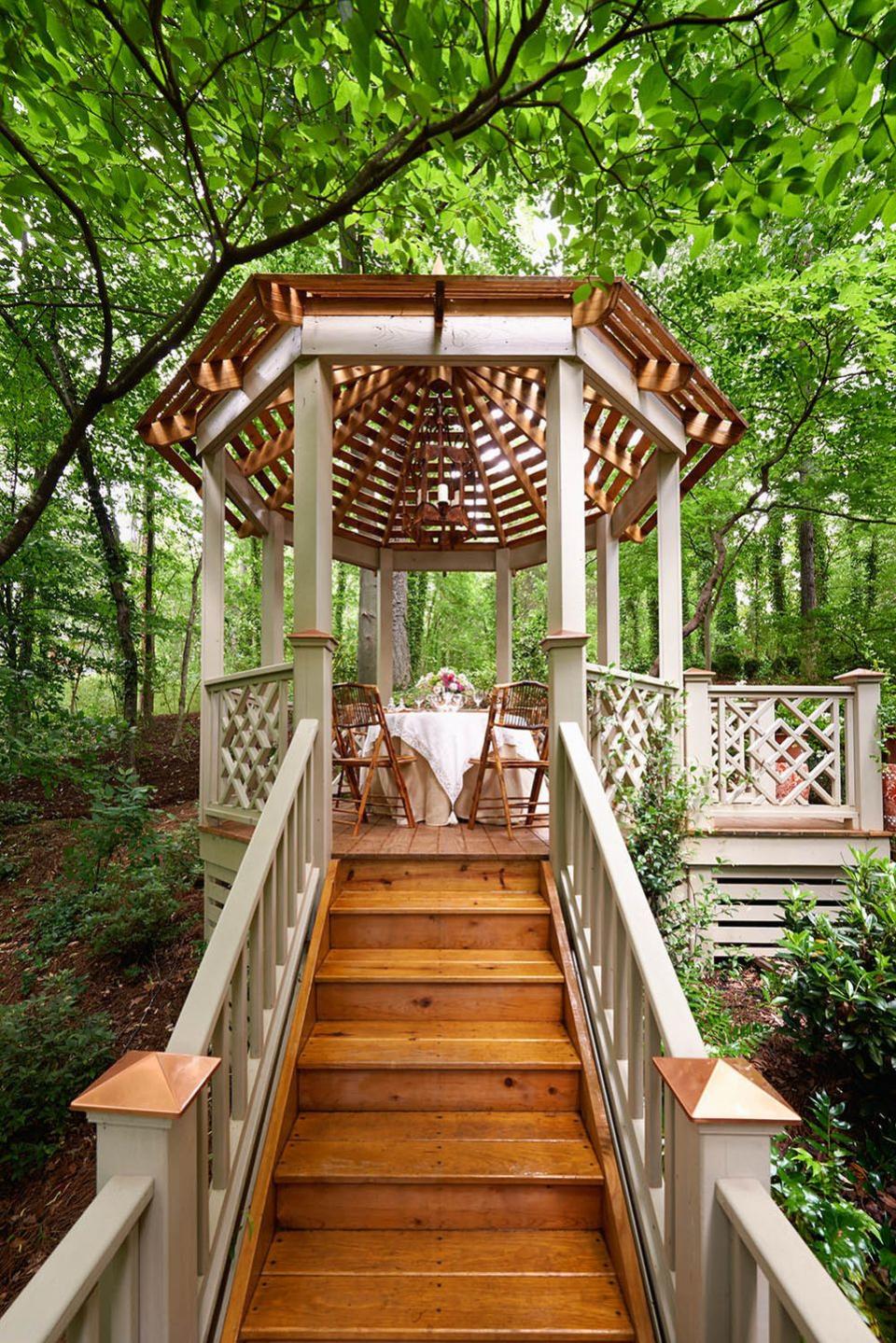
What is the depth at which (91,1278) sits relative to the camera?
104 cm

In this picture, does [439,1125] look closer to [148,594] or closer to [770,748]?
[770,748]

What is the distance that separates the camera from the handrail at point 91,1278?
92 centimetres

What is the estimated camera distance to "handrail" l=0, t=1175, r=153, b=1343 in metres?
0.92

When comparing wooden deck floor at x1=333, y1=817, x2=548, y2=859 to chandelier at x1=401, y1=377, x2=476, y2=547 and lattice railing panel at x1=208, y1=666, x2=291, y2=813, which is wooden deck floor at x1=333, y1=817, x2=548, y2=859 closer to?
lattice railing panel at x1=208, y1=666, x2=291, y2=813

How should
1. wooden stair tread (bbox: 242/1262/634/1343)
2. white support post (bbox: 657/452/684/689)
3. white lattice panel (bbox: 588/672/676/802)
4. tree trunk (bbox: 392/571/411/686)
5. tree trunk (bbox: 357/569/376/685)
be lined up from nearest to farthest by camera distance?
wooden stair tread (bbox: 242/1262/634/1343) → white lattice panel (bbox: 588/672/676/802) → white support post (bbox: 657/452/684/689) → tree trunk (bbox: 357/569/376/685) → tree trunk (bbox: 392/571/411/686)

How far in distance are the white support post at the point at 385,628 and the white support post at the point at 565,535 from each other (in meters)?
3.64

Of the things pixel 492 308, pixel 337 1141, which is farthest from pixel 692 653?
pixel 337 1141

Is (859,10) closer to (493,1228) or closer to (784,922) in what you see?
(493,1228)

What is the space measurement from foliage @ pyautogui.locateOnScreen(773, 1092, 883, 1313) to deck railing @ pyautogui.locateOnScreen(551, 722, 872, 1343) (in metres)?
0.59

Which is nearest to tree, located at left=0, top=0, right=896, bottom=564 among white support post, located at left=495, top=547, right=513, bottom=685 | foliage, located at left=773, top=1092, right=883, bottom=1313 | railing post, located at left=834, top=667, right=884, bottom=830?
railing post, located at left=834, top=667, right=884, bottom=830

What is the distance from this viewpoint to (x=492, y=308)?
3096 millimetres

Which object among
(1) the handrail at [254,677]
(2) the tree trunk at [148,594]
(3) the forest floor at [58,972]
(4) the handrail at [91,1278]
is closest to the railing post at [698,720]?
(1) the handrail at [254,677]

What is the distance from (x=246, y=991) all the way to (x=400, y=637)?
6652 mm

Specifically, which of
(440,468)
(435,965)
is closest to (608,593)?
(440,468)
